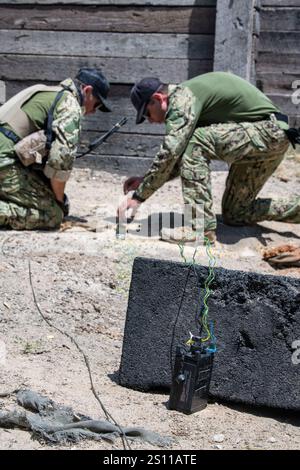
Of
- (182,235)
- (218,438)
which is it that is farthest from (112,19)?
(218,438)

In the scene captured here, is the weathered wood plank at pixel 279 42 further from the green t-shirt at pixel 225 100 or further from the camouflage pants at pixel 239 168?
the camouflage pants at pixel 239 168

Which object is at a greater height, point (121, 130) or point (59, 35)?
point (59, 35)

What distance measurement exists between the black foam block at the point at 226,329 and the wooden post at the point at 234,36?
4.13m

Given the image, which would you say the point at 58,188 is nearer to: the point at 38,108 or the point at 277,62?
the point at 38,108

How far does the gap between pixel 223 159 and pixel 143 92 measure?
79cm

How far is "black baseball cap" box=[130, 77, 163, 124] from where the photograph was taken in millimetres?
5875

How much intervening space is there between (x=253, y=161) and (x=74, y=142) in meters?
1.41

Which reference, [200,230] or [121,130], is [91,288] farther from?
[121,130]

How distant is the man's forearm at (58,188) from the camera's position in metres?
6.09

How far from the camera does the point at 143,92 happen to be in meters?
5.90

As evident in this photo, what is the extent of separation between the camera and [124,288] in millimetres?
5082

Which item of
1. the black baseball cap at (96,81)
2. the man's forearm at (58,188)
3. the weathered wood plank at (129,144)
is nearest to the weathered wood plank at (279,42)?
the weathered wood plank at (129,144)

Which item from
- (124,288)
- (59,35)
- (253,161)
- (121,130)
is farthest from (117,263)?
(59,35)

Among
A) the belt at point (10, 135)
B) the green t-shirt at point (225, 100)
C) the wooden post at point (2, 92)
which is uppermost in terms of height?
the green t-shirt at point (225, 100)
